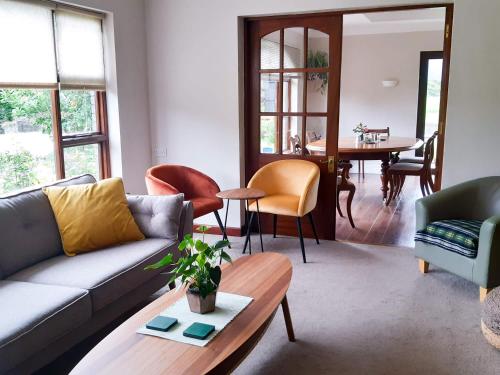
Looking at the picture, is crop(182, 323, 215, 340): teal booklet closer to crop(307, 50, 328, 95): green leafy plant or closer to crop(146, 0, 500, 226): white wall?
crop(146, 0, 500, 226): white wall

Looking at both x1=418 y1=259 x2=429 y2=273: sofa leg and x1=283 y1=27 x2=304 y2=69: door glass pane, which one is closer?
x1=418 y1=259 x2=429 y2=273: sofa leg

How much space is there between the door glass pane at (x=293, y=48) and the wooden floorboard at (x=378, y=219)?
177 centimetres

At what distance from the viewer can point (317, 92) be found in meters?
4.61

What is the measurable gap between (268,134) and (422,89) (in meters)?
4.60

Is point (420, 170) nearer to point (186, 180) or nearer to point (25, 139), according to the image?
point (186, 180)

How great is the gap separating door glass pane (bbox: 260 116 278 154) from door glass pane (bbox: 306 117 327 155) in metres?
0.32

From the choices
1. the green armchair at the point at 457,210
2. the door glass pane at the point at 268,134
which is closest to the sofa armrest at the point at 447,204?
the green armchair at the point at 457,210

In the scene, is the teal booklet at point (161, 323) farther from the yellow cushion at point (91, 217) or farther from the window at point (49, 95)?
the window at point (49, 95)

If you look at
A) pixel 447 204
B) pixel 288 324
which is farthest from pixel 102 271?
pixel 447 204

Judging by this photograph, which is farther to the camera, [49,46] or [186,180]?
[186,180]

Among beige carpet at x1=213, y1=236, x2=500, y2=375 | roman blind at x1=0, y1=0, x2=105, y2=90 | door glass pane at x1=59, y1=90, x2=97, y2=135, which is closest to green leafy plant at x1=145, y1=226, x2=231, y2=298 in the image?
beige carpet at x1=213, y1=236, x2=500, y2=375

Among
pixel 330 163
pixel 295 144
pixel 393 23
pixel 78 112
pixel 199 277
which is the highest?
pixel 393 23

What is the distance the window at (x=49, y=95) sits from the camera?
3427 mm

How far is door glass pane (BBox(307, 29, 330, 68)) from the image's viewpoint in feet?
14.4
